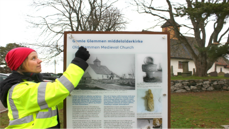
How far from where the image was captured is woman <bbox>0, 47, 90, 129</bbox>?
184 cm

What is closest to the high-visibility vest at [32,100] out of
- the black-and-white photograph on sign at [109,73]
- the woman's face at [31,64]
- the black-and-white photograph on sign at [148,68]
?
the woman's face at [31,64]

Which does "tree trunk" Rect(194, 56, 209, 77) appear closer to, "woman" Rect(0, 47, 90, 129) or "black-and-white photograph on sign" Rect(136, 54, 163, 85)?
"black-and-white photograph on sign" Rect(136, 54, 163, 85)

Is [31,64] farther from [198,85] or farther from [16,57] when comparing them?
[198,85]

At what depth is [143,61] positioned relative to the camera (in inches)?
97.7

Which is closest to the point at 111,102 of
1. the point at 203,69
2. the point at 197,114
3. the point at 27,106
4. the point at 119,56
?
the point at 119,56

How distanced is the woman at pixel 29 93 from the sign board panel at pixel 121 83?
16.8 inches

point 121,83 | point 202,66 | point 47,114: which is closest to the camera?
point 47,114

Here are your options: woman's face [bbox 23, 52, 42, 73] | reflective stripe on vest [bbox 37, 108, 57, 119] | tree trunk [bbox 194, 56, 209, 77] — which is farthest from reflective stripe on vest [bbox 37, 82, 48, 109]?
tree trunk [bbox 194, 56, 209, 77]

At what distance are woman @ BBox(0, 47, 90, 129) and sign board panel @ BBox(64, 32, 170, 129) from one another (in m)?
0.43

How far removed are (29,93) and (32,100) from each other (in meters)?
0.08

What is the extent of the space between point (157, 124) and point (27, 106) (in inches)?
63.3

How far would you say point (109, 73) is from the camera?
97.0 inches

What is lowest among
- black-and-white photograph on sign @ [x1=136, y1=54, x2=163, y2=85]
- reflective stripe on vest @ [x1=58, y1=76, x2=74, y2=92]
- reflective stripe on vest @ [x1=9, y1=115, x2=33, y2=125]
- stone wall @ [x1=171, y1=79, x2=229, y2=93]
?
stone wall @ [x1=171, y1=79, x2=229, y2=93]

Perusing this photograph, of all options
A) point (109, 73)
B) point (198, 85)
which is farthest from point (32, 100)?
point (198, 85)
